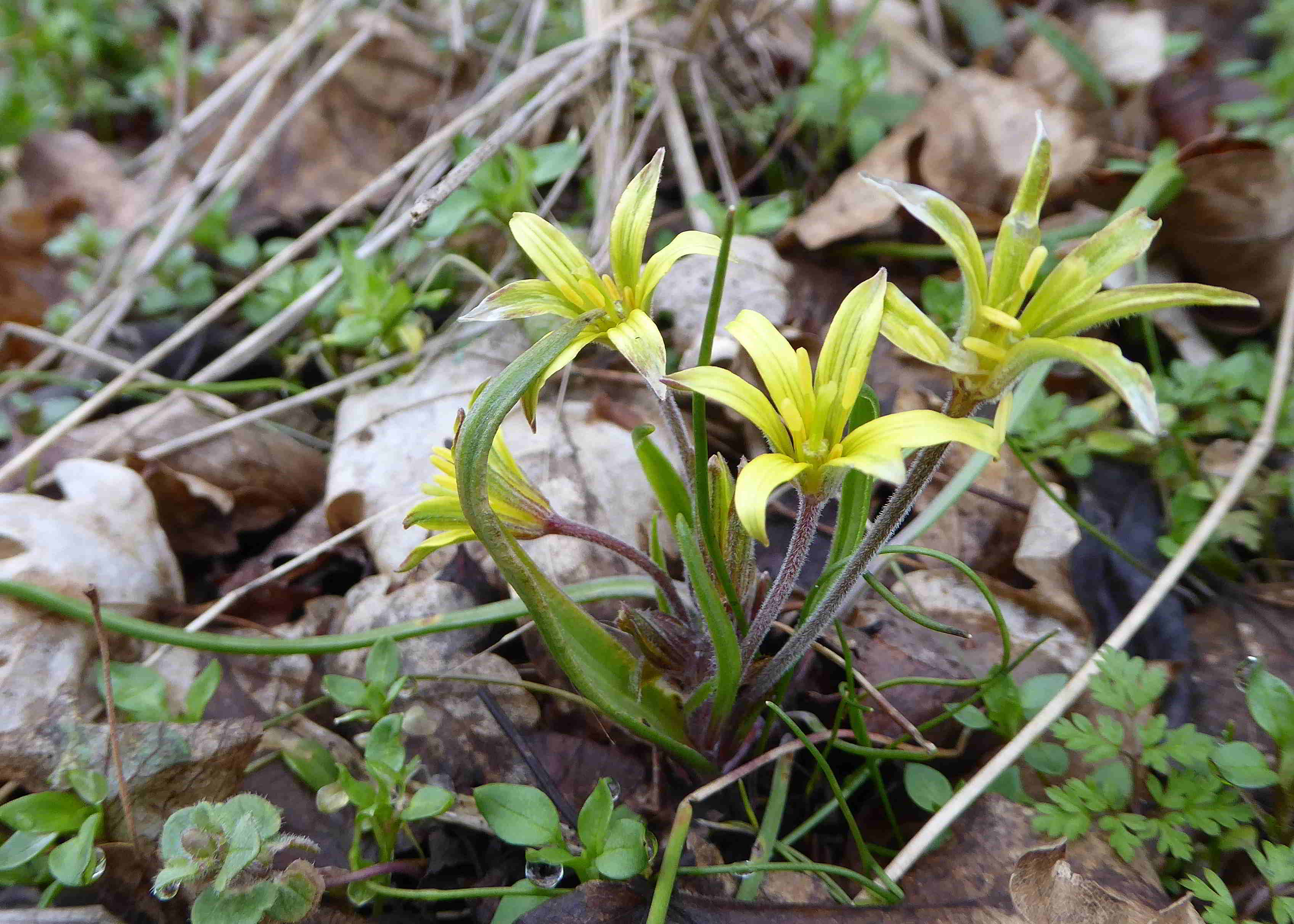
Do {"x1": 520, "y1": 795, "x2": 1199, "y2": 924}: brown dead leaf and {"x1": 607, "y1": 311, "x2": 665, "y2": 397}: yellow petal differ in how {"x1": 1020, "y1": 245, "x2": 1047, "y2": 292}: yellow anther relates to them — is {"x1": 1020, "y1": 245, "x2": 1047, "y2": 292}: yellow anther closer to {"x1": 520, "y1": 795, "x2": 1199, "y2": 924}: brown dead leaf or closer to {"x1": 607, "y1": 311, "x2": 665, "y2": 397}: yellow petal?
{"x1": 607, "y1": 311, "x2": 665, "y2": 397}: yellow petal

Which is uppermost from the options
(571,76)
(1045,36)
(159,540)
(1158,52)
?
(571,76)

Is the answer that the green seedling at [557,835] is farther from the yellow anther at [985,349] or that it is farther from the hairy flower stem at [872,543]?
the yellow anther at [985,349]

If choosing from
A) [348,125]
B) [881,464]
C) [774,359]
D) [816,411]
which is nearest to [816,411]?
[816,411]

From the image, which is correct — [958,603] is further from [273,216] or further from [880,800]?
[273,216]

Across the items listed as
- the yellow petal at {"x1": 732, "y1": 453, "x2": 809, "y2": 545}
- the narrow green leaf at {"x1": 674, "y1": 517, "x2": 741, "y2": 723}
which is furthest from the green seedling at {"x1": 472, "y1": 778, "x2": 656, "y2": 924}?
the yellow petal at {"x1": 732, "y1": 453, "x2": 809, "y2": 545}

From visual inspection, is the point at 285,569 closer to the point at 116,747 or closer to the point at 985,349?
the point at 116,747

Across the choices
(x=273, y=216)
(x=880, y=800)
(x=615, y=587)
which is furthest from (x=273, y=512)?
(x=880, y=800)

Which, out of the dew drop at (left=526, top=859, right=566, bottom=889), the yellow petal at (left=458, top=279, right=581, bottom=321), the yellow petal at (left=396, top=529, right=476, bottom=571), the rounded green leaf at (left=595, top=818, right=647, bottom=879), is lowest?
the dew drop at (left=526, top=859, right=566, bottom=889)
